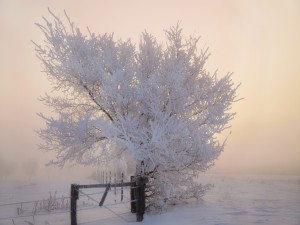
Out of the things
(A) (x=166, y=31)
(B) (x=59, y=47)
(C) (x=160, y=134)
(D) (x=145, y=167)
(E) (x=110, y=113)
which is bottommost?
(D) (x=145, y=167)

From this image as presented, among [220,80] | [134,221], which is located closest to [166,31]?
[220,80]

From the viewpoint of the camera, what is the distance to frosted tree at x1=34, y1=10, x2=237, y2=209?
977 cm

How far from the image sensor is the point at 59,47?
10.8 metres

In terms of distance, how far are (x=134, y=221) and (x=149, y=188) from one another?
176 cm

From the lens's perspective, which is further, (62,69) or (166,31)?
(166,31)

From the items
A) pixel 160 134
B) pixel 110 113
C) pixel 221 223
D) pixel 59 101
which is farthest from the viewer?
pixel 59 101

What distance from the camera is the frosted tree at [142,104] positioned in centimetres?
977

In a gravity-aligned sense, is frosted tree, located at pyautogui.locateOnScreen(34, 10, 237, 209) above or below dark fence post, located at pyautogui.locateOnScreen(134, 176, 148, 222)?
above

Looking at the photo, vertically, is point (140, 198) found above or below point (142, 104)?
below

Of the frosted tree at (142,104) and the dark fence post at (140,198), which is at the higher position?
the frosted tree at (142,104)

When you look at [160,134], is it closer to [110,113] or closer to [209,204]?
[110,113]

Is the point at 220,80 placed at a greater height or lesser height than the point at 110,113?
greater

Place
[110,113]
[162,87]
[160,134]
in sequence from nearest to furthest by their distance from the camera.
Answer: [160,134] < [162,87] < [110,113]

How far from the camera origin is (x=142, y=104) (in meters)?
10.4
